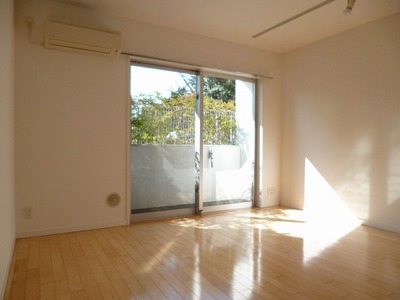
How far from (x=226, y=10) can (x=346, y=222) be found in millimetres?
3186

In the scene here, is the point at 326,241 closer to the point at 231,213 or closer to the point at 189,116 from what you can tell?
the point at 231,213

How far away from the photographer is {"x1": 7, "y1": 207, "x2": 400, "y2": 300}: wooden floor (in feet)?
6.63

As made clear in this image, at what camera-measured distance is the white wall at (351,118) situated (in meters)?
3.46

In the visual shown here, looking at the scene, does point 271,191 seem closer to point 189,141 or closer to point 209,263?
point 189,141

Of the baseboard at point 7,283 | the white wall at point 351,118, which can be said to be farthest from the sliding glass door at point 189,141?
the baseboard at point 7,283

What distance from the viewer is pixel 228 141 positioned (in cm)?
456

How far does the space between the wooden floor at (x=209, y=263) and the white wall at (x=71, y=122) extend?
11.1 inches

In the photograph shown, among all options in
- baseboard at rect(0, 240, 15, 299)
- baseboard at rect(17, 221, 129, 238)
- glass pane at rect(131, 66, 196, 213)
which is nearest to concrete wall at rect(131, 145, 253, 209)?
glass pane at rect(131, 66, 196, 213)

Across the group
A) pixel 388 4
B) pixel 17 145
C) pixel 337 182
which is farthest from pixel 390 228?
pixel 17 145

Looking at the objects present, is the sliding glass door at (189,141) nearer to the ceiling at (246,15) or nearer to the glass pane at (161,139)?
the glass pane at (161,139)

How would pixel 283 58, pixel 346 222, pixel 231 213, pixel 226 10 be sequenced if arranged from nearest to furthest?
pixel 226 10, pixel 346 222, pixel 231 213, pixel 283 58

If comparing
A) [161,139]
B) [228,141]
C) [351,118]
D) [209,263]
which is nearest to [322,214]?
[351,118]

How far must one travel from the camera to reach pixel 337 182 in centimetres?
405

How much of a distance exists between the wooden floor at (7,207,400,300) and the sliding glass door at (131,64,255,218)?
572 millimetres
